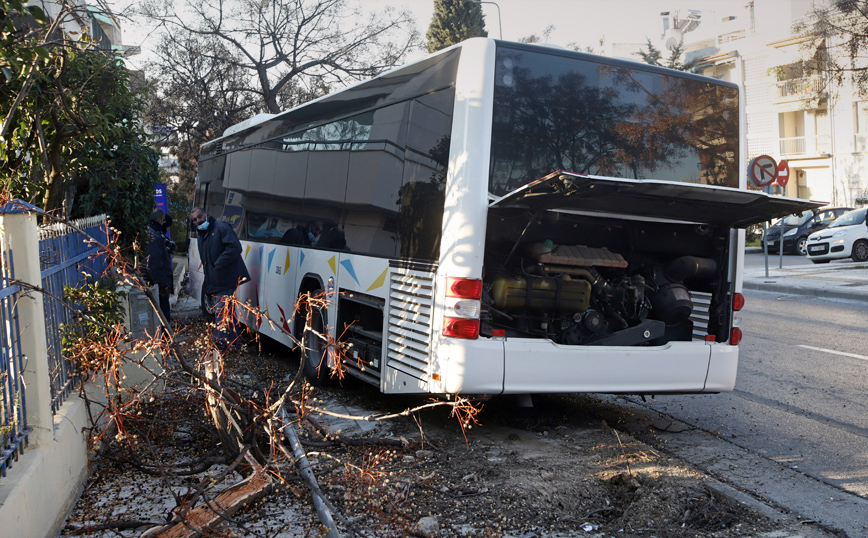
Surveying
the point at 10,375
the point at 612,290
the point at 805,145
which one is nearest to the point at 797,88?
the point at 805,145

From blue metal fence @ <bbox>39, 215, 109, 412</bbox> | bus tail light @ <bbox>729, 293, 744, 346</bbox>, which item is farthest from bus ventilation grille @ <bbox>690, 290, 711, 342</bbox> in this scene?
blue metal fence @ <bbox>39, 215, 109, 412</bbox>

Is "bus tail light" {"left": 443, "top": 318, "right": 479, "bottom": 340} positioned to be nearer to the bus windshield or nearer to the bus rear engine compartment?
the bus rear engine compartment

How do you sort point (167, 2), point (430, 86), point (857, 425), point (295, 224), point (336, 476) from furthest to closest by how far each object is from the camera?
point (167, 2) < point (295, 224) < point (857, 425) < point (430, 86) < point (336, 476)

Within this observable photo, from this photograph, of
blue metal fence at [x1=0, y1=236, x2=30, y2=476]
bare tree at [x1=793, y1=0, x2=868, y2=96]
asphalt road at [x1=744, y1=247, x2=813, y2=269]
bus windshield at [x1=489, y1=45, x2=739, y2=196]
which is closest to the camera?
blue metal fence at [x1=0, y1=236, x2=30, y2=476]

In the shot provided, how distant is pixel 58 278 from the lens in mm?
5148

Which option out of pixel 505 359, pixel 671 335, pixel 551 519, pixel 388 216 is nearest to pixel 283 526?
pixel 551 519

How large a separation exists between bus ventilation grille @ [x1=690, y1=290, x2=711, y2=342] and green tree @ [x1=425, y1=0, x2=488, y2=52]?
148 ft

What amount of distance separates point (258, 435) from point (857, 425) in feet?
16.4

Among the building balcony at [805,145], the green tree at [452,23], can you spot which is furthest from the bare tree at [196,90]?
the building balcony at [805,145]

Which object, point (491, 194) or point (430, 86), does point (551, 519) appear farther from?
point (430, 86)

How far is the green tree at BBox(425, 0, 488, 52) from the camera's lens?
49.7 m

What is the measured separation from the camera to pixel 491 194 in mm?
5473

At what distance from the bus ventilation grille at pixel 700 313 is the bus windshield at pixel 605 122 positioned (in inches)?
40.5

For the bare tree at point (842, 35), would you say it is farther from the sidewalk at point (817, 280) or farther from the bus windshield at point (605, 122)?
the bus windshield at point (605, 122)
